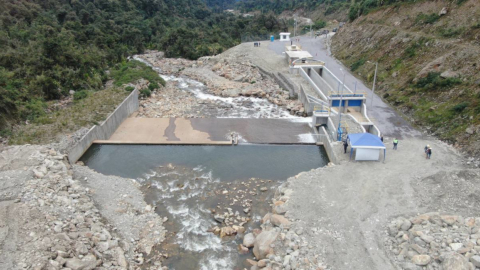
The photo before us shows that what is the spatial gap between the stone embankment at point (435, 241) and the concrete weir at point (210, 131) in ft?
40.7

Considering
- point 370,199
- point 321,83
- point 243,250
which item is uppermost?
point 321,83

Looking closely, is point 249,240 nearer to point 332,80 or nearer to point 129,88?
point 129,88

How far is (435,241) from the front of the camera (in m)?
12.6

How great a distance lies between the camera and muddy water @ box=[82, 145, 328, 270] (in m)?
15.4

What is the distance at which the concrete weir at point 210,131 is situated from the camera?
2595cm

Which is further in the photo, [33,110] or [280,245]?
[33,110]

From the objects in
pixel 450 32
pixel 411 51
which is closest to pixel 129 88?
pixel 411 51

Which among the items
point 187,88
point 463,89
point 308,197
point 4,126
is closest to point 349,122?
point 463,89

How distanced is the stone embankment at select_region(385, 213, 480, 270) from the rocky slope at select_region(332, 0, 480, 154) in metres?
8.40

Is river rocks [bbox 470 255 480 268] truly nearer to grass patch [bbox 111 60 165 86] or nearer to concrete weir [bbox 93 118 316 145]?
concrete weir [bbox 93 118 316 145]

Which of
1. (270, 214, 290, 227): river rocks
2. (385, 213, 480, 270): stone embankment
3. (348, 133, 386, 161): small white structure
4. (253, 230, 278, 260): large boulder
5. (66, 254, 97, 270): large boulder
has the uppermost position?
(348, 133, 386, 161): small white structure

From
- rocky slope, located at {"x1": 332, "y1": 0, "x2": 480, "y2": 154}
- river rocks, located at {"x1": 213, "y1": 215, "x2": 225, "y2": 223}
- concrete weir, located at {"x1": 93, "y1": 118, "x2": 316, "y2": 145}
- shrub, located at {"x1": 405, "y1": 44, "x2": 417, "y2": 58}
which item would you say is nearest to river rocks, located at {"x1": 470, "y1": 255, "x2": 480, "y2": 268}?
river rocks, located at {"x1": 213, "y1": 215, "x2": 225, "y2": 223}

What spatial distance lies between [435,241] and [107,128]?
77.6ft

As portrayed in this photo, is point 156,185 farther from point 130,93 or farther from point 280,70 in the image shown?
point 280,70
